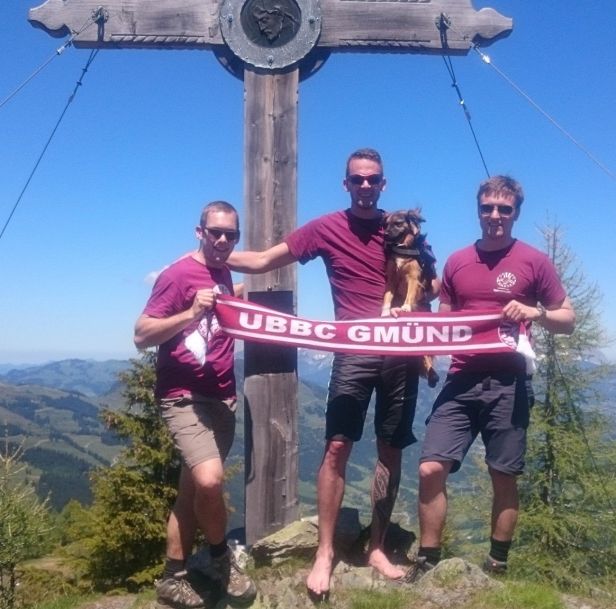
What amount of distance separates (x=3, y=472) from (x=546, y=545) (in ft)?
41.8

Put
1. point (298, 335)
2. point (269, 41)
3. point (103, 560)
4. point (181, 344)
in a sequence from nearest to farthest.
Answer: point (181, 344)
point (298, 335)
point (269, 41)
point (103, 560)

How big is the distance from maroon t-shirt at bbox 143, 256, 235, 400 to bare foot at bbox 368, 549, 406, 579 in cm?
167

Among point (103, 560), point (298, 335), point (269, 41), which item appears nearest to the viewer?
point (298, 335)

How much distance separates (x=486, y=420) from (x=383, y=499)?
1.07 meters

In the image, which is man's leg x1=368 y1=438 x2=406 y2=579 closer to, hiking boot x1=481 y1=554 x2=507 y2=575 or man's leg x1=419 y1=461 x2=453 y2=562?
man's leg x1=419 y1=461 x2=453 y2=562

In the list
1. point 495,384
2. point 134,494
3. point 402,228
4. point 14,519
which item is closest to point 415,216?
point 402,228

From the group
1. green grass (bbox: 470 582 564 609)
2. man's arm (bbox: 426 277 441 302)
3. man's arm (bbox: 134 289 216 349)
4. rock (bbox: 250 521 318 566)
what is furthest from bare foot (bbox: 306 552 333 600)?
man's arm (bbox: 426 277 441 302)

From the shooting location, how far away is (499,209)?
4.54 metres

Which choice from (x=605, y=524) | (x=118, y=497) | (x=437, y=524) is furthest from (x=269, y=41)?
(x=118, y=497)

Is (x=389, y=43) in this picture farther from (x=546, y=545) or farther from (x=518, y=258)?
(x=546, y=545)

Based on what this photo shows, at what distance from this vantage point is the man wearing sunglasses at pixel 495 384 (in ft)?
14.9

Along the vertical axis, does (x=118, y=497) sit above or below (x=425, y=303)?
below

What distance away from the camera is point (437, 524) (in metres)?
4.61

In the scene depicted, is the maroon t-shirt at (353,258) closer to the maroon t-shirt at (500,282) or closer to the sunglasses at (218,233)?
the maroon t-shirt at (500,282)
